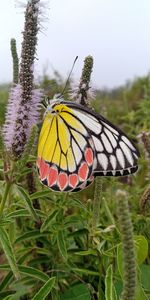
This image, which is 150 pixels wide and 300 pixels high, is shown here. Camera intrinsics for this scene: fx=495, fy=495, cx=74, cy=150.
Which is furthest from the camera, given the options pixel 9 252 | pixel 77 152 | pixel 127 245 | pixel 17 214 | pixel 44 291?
pixel 77 152

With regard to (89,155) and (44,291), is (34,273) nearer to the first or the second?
(44,291)

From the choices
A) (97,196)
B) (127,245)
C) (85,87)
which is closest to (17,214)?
(97,196)

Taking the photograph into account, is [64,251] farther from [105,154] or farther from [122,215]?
[122,215]

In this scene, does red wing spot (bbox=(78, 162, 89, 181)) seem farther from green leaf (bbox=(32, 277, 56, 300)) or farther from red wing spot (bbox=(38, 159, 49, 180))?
green leaf (bbox=(32, 277, 56, 300))

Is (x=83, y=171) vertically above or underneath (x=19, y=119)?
underneath

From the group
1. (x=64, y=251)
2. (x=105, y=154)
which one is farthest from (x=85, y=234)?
(x=105, y=154)

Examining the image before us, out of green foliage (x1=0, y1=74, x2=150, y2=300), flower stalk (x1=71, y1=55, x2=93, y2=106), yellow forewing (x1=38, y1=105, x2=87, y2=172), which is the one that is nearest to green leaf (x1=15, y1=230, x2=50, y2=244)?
green foliage (x1=0, y1=74, x2=150, y2=300)
